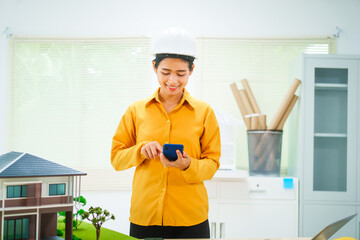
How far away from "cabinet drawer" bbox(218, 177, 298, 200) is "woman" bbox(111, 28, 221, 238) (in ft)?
4.54

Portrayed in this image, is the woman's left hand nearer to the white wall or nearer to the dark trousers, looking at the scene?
the dark trousers

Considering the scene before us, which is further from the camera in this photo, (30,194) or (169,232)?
(169,232)

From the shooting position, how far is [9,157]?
106 cm

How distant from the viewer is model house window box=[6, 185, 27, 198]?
958 mm

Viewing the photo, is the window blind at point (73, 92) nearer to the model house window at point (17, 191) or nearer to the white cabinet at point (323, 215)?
the white cabinet at point (323, 215)

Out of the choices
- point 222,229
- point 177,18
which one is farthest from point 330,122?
point 177,18

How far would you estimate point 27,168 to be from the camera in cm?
98

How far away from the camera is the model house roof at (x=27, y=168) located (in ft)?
3.13

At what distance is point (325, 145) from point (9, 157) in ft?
8.97

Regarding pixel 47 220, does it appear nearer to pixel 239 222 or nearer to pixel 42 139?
pixel 239 222

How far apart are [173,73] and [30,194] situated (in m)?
0.78

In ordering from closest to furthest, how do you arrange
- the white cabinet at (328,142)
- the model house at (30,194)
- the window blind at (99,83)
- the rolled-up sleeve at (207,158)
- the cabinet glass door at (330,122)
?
the model house at (30,194) → the rolled-up sleeve at (207,158) → the white cabinet at (328,142) → the cabinet glass door at (330,122) → the window blind at (99,83)

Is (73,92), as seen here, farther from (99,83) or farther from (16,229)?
(16,229)

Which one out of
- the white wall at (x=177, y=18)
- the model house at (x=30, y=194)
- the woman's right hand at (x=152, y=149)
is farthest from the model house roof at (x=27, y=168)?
the white wall at (x=177, y=18)
